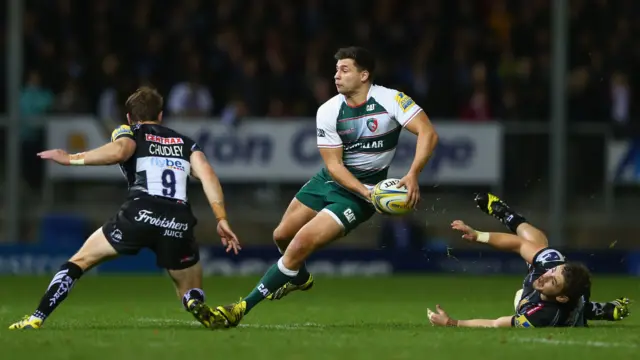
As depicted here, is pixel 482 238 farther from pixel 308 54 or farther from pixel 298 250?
pixel 308 54

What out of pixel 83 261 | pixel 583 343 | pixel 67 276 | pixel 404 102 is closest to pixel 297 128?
pixel 404 102

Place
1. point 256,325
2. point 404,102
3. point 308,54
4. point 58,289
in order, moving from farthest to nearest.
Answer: point 308,54 → point 256,325 → point 404,102 → point 58,289

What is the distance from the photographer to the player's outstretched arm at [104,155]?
968cm

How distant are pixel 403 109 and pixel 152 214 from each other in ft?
6.76

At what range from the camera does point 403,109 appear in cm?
1052

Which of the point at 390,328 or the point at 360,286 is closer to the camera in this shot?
the point at 390,328

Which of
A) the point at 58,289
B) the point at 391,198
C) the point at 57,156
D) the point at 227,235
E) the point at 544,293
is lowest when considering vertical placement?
the point at 544,293

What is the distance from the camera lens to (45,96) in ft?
64.7

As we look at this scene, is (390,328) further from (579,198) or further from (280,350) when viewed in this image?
(579,198)

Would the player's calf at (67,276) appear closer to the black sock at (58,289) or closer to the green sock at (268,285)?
the black sock at (58,289)

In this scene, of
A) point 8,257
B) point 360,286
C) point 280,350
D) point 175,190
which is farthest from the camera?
point 8,257

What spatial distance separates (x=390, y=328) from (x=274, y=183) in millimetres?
9224

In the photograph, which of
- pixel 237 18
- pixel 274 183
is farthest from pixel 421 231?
pixel 237 18

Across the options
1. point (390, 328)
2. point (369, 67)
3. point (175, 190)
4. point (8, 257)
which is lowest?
point (8, 257)
